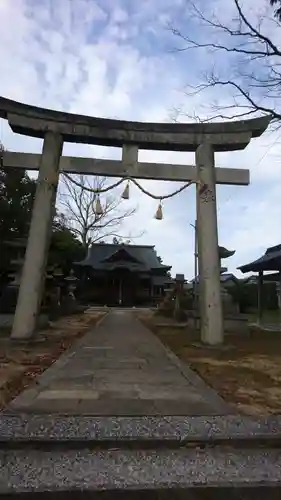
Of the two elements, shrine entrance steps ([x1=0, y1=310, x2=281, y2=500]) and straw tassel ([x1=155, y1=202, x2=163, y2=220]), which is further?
straw tassel ([x1=155, y1=202, x2=163, y2=220])

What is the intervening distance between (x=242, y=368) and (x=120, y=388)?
2215mm

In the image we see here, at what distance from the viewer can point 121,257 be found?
32.7m

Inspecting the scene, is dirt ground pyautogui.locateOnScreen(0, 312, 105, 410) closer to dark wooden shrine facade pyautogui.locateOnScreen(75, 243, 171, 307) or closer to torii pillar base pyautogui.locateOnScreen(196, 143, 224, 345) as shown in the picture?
torii pillar base pyautogui.locateOnScreen(196, 143, 224, 345)

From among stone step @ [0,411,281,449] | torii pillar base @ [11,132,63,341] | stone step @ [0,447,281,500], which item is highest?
torii pillar base @ [11,132,63,341]

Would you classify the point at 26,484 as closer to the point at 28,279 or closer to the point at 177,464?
the point at 177,464

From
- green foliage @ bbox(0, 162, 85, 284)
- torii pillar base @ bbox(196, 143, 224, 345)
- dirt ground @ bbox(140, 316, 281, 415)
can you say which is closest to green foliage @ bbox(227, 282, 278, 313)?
green foliage @ bbox(0, 162, 85, 284)

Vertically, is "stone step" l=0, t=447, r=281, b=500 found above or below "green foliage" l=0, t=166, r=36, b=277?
below

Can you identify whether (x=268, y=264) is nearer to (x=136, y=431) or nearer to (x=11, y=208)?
(x=11, y=208)

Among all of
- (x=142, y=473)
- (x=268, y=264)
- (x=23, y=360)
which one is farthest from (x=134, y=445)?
(x=268, y=264)

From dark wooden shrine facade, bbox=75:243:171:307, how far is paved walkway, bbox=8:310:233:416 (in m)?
24.0

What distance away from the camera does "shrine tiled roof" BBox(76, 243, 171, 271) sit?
3183cm

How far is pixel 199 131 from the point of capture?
8.95 meters

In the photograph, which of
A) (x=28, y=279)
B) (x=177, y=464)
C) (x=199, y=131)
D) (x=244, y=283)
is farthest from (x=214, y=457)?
(x=244, y=283)

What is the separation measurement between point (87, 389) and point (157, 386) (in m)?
0.85
